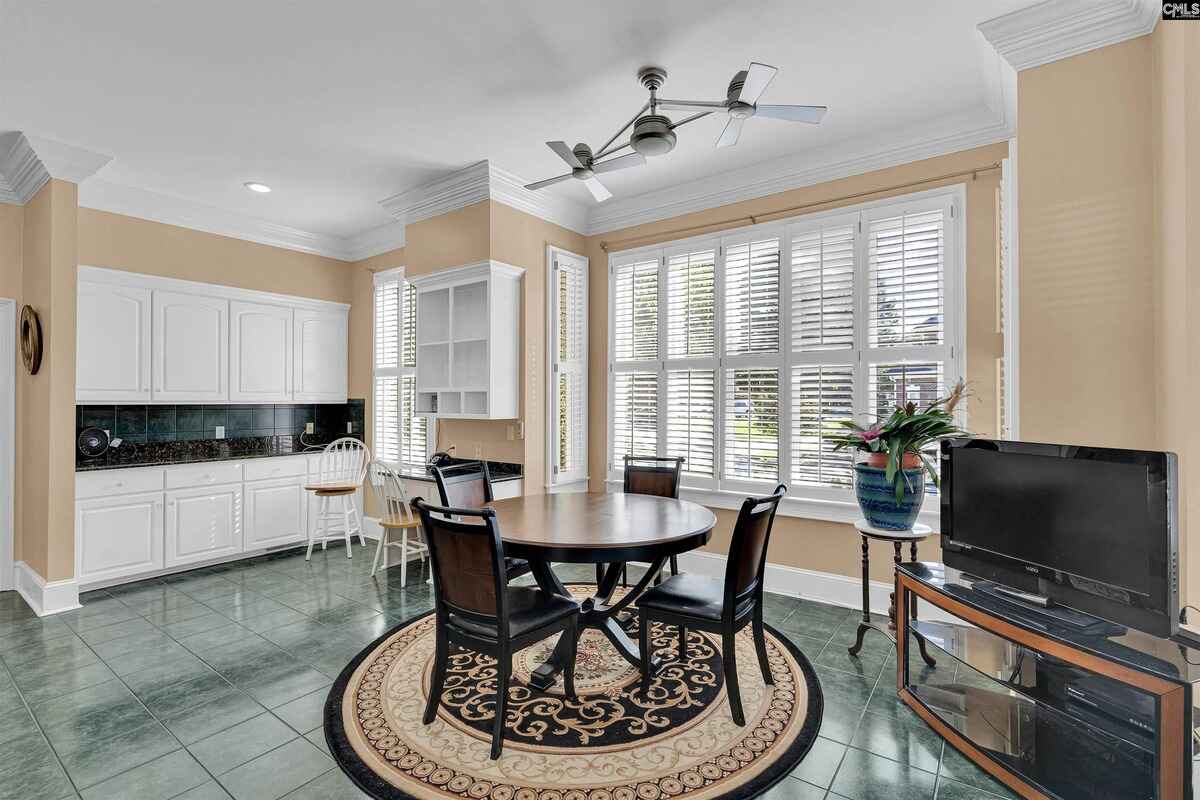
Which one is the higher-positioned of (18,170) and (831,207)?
(18,170)

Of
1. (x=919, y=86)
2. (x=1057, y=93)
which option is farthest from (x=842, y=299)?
(x=1057, y=93)

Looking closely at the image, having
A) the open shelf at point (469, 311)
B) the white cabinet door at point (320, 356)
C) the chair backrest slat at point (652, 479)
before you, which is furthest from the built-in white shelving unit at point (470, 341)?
the white cabinet door at point (320, 356)

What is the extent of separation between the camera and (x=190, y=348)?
15.6ft

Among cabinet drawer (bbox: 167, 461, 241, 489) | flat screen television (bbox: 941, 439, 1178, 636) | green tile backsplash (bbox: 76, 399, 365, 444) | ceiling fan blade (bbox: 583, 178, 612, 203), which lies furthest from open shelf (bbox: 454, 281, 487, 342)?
flat screen television (bbox: 941, 439, 1178, 636)

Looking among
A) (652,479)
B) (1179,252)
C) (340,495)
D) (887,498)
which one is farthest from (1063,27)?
(340,495)

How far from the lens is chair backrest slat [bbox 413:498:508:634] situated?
2131 mm

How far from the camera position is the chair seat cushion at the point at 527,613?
224 cm

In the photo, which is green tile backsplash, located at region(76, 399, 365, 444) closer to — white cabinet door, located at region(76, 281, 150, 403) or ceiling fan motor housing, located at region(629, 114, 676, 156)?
white cabinet door, located at region(76, 281, 150, 403)

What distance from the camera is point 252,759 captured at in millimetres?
2166

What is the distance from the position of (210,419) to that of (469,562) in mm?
4234

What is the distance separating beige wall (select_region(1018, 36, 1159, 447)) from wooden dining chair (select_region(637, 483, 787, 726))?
4.23 feet

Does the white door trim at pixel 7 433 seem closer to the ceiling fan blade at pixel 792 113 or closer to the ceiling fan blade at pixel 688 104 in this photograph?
the ceiling fan blade at pixel 688 104

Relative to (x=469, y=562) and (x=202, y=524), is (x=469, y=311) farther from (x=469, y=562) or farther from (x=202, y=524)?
(x=202, y=524)

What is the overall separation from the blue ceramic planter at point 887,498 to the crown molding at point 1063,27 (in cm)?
195
